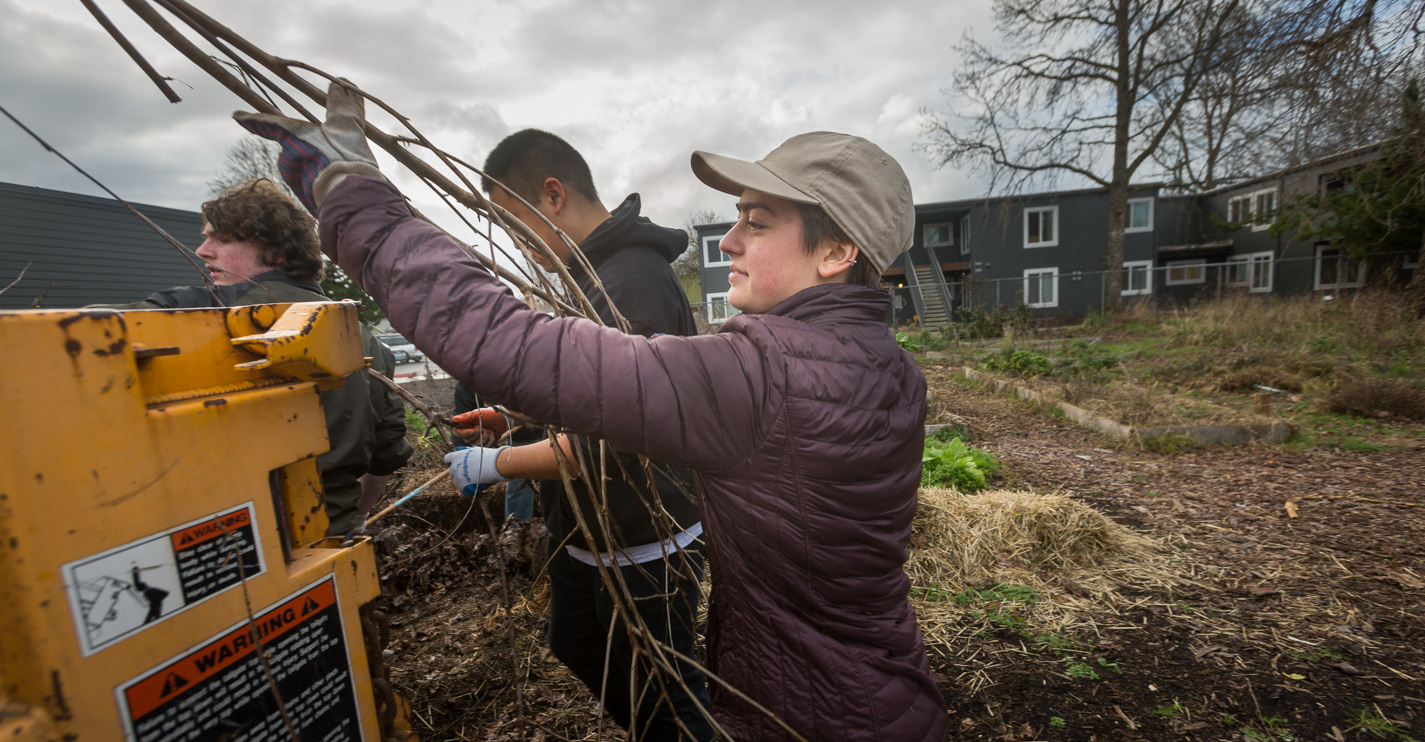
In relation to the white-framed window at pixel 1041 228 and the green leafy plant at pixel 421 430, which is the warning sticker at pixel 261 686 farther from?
the white-framed window at pixel 1041 228

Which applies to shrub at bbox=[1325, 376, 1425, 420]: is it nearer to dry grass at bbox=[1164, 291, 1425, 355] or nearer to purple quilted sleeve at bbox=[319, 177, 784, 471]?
dry grass at bbox=[1164, 291, 1425, 355]

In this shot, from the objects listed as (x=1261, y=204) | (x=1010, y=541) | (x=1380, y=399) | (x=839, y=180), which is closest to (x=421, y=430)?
(x=1010, y=541)

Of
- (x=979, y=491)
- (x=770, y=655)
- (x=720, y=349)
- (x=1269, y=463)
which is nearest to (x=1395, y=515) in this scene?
(x=1269, y=463)

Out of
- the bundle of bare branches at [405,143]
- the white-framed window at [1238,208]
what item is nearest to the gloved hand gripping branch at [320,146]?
the bundle of bare branches at [405,143]

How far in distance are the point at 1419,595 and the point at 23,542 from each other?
5.33 metres

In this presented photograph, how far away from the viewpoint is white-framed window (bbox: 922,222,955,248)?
27.1 metres

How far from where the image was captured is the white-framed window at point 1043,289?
951 inches

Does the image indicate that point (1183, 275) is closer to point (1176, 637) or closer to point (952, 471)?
point (952, 471)

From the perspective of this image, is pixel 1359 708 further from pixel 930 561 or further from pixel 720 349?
pixel 720 349

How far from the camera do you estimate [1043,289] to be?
81.0 feet

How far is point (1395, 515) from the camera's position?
4066 millimetres

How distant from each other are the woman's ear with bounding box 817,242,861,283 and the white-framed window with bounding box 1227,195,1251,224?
32364 millimetres

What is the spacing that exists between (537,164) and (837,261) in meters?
1.44

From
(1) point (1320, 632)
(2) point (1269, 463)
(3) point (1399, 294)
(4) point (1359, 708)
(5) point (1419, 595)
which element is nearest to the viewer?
(4) point (1359, 708)
